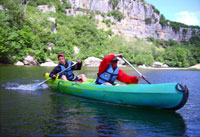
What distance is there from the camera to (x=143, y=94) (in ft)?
15.6

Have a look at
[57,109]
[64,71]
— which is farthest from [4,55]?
[57,109]

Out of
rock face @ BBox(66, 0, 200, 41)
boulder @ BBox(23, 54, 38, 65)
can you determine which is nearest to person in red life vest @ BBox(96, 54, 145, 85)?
boulder @ BBox(23, 54, 38, 65)

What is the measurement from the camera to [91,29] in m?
49.1

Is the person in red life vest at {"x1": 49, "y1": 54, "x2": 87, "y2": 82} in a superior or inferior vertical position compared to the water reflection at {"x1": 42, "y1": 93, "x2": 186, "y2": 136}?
superior

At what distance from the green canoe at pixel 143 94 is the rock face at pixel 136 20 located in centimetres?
6448

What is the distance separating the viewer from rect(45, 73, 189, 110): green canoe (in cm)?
436

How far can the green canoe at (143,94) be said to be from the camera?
4355mm

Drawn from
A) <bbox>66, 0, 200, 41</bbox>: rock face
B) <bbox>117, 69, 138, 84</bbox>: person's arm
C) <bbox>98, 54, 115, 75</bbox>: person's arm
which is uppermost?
<bbox>66, 0, 200, 41</bbox>: rock face

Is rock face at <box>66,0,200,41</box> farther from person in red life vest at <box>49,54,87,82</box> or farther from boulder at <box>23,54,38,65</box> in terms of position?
person in red life vest at <box>49,54,87,82</box>

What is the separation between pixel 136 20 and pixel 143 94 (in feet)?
299

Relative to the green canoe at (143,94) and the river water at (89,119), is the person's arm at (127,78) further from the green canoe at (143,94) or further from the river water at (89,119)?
the river water at (89,119)

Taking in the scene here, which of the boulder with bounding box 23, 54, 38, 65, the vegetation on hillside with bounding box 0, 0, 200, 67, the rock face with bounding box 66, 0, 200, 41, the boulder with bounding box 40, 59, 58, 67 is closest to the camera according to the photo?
the vegetation on hillside with bounding box 0, 0, 200, 67

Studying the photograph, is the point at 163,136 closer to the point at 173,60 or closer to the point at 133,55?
the point at 133,55

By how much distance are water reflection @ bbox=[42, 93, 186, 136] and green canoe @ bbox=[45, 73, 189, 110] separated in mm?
211
